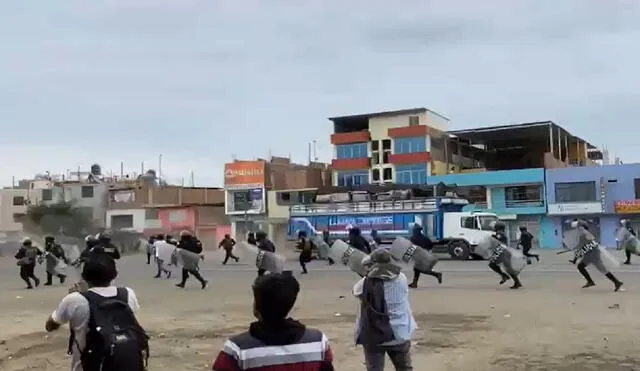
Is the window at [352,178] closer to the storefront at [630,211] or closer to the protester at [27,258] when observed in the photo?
the storefront at [630,211]

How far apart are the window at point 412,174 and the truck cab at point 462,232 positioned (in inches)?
1022

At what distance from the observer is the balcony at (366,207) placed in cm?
3769

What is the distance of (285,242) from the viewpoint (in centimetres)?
4125

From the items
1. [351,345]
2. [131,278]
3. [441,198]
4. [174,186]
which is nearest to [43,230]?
[131,278]

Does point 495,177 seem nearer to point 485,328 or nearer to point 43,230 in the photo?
point 43,230

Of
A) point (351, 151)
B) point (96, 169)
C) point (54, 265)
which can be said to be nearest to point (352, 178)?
point (351, 151)

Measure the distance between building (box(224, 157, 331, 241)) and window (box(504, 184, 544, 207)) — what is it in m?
16.2

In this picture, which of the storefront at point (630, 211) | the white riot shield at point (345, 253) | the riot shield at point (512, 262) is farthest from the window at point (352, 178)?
the white riot shield at point (345, 253)

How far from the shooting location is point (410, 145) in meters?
64.1

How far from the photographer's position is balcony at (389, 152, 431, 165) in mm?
62625

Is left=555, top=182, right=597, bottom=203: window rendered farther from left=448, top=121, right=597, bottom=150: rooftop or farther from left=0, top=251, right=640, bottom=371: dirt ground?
left=0, top=251, right=640, bottom=371: dirt ground

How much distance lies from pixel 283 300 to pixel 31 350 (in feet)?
25.4

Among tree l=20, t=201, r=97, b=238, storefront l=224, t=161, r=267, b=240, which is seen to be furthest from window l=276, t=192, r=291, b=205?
tree l=20, t=201, r=97, b=238

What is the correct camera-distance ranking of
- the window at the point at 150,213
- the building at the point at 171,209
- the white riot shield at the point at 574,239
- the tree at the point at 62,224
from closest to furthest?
1. the white riot shield at the point at 574,239
2. the tree at the point at 62,224
3. the building at the point at 171,209
4. the window at the point at 150,213
